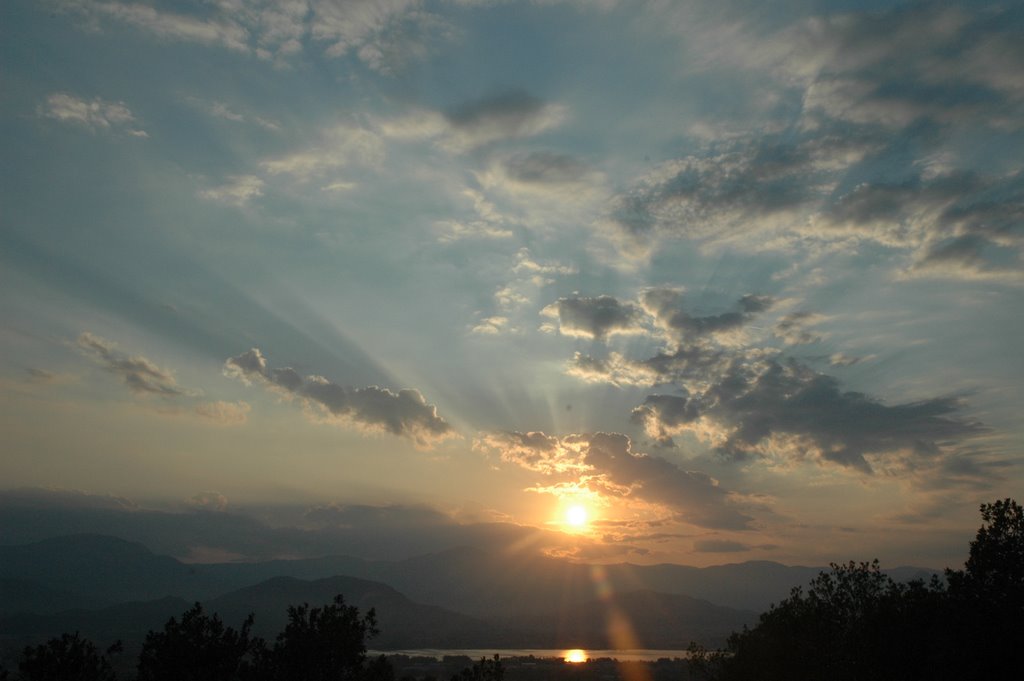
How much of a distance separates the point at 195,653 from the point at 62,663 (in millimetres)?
8235

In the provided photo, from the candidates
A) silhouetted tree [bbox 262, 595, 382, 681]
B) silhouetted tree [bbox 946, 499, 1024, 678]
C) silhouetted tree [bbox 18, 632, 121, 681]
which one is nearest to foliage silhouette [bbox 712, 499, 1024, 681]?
silhouetted tree [bbox 946, 499, 1024, 678]

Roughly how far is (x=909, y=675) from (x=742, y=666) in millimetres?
25395

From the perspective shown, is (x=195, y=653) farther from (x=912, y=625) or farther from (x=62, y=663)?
(x=912, y=625)

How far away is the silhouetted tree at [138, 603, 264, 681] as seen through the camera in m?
46.8

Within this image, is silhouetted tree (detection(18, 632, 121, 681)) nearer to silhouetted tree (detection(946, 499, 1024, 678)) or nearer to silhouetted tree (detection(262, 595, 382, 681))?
silhouetted tree (detection(262, 595, 382, 681))

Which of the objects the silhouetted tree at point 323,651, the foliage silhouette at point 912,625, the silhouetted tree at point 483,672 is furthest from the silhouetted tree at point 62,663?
the foliage silhouette at point 912,625

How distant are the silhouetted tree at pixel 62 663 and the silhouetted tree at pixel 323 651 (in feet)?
36.3

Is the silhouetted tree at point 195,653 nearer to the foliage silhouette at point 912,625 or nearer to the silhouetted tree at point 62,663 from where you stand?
the silhouetted tree at point 62,663

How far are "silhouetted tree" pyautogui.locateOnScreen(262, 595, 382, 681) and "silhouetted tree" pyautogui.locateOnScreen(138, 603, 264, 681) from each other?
1.99m

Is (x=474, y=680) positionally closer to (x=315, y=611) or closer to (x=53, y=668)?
(x=315, y=611)

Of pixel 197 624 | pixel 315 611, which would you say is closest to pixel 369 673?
pixel 315 611

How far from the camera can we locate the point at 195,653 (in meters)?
47.8

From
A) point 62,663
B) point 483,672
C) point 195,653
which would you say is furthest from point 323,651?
point 62,663

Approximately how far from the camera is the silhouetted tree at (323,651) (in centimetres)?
4978
